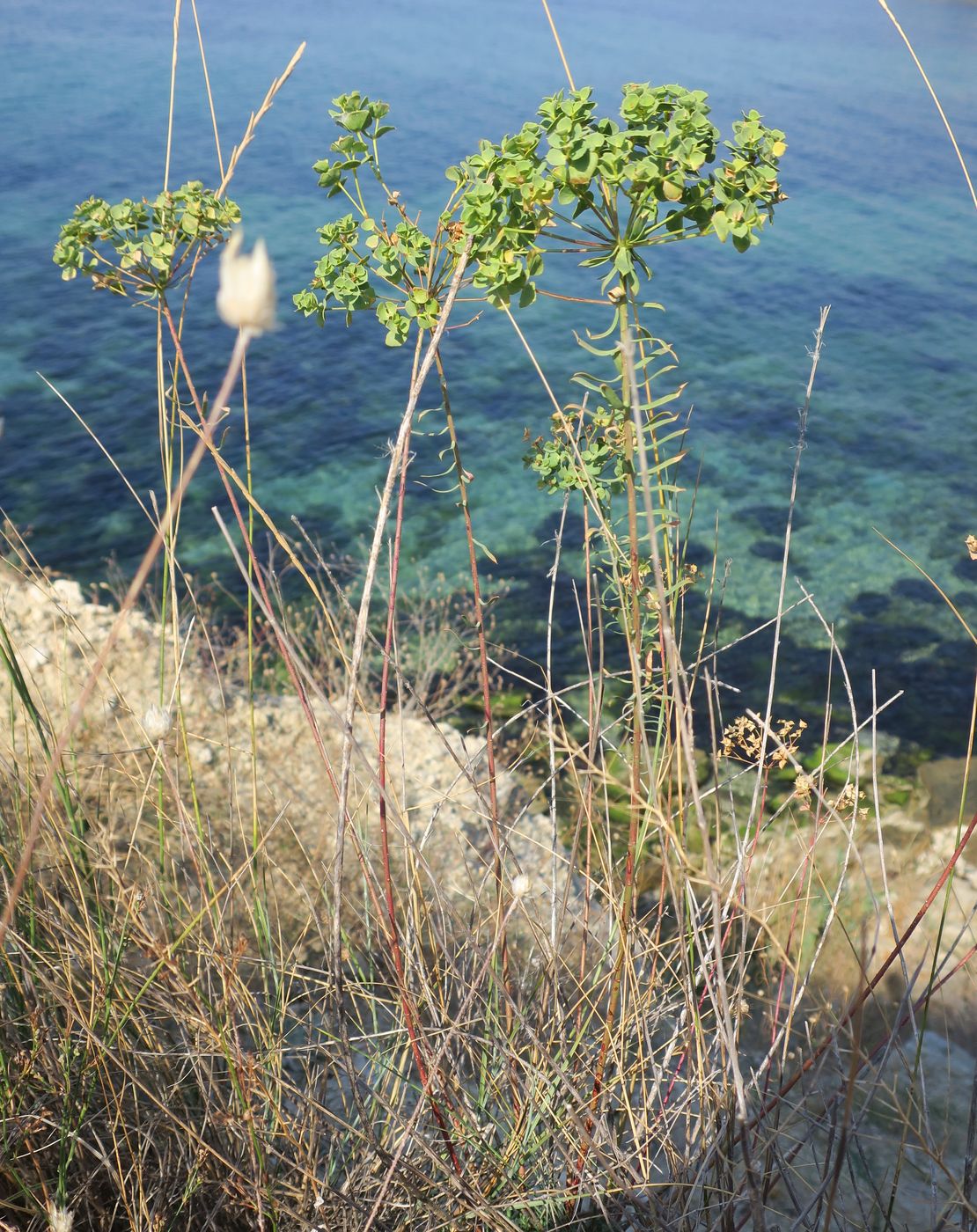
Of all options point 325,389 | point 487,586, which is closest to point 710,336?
point 325,389

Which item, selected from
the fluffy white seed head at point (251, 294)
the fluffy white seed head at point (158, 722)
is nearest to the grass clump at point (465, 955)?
the fluffy white seed head at point (158, 722)

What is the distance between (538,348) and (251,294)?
377 inches

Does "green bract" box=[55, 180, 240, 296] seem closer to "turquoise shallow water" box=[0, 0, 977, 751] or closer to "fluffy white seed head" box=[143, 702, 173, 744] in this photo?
"turquoise shallow water" box=[0, 0, 977, 751]

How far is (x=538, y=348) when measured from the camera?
990 centimetres

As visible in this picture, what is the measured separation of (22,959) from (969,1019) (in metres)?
3.58

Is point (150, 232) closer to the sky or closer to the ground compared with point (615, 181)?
closer to the ground

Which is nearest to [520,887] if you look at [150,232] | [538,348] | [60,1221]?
[60,1221]

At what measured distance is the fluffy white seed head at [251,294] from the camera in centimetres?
68

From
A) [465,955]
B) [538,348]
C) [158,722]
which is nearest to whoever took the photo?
[158,722]

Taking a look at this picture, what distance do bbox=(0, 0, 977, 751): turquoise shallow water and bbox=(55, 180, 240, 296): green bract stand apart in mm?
410

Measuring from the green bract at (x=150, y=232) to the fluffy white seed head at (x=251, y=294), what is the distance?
72 cm

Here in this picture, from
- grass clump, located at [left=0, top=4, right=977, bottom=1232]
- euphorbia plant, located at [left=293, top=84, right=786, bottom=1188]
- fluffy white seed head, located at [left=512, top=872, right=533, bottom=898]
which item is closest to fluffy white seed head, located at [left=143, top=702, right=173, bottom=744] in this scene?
grass clump, located at [left=0, top=4, right=977, bottom=1232]

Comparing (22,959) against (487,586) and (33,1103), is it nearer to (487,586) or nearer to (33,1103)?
(33,1103)

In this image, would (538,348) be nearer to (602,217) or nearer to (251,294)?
(602,217)
